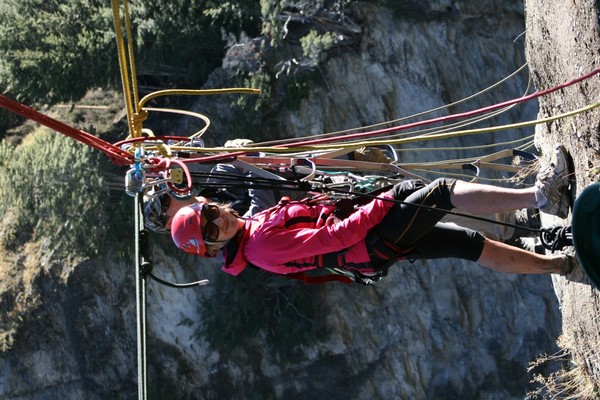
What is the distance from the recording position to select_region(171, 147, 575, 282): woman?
5461 millimetres

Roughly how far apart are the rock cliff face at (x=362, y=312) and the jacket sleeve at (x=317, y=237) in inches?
479

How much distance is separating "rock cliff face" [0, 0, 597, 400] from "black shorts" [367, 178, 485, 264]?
38.5 ft

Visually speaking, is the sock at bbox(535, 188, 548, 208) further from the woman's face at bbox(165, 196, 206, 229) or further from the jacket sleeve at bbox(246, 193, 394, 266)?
the woman's face at bbox(165, 196, 206, 229)

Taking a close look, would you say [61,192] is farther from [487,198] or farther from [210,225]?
[487,198]

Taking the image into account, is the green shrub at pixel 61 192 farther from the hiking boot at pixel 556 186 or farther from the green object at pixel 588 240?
the green object at pixel 588 240

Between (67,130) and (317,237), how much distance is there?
1.60 metres

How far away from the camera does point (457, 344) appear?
18688 millimetres

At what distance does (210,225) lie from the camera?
5.70m

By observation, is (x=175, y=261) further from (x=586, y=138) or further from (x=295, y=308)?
(x=586, y=138)

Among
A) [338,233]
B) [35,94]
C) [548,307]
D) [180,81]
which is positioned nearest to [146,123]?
[180,81]

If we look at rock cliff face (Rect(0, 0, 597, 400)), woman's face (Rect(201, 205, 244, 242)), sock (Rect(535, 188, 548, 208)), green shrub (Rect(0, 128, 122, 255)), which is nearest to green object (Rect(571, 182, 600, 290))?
sock (Rect(535, 188, 548, 208))

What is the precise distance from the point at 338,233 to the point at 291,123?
1257 centimetres

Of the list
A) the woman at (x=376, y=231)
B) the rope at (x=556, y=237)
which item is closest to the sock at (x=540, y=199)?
the woman at (x=376, y=231)

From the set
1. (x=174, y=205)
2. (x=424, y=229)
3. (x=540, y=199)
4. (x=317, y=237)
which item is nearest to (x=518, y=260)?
(x=540, y=199)
